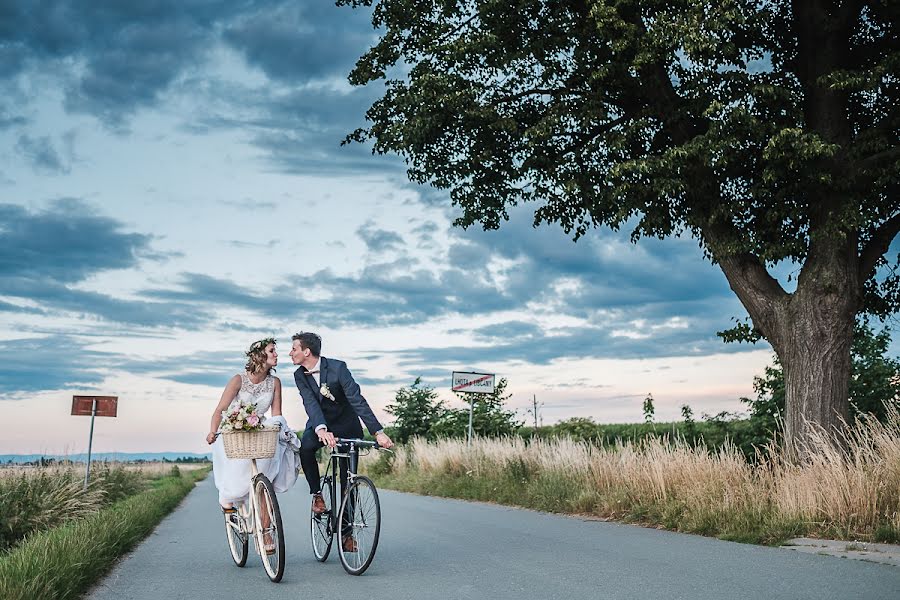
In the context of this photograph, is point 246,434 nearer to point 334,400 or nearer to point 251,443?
point 251,443

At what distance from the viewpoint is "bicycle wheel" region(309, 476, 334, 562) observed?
28.7 ft

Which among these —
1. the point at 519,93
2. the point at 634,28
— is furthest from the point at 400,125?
the point at 634,28

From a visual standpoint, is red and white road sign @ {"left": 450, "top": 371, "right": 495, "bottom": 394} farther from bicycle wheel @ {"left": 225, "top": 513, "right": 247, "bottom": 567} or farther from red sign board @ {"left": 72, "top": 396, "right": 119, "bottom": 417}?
bicycle wheel @ {"left": 225, "top": 513, "right": 247, "bottom": 567}

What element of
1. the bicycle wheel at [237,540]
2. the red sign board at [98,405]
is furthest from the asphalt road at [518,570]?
the red sign board at [98,405]

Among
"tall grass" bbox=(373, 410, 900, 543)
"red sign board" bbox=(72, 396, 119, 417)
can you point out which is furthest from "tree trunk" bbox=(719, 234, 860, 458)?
"red sign board" bbox=(72, 396, 119, 417)

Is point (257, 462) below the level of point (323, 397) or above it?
below

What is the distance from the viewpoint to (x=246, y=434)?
27.0 feet

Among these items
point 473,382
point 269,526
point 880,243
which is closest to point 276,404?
point 269,526

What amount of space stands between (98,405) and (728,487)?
55.3 ft

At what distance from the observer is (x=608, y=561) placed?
348 inches

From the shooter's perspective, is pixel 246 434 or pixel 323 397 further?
pixel 323 397

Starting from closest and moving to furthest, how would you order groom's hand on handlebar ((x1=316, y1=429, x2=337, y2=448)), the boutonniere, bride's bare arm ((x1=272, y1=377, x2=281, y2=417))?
groom's hand on handlebar ((x1=316, y1=429, x2=337, y2=448)) < the boutonniere < bride's bare arm ((x1=272, y1=377, x2=281, y2=417))

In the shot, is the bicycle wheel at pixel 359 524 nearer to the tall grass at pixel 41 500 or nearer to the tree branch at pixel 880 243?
the tall grass at pixel 41 500

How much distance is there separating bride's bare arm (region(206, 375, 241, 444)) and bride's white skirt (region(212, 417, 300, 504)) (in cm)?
10
